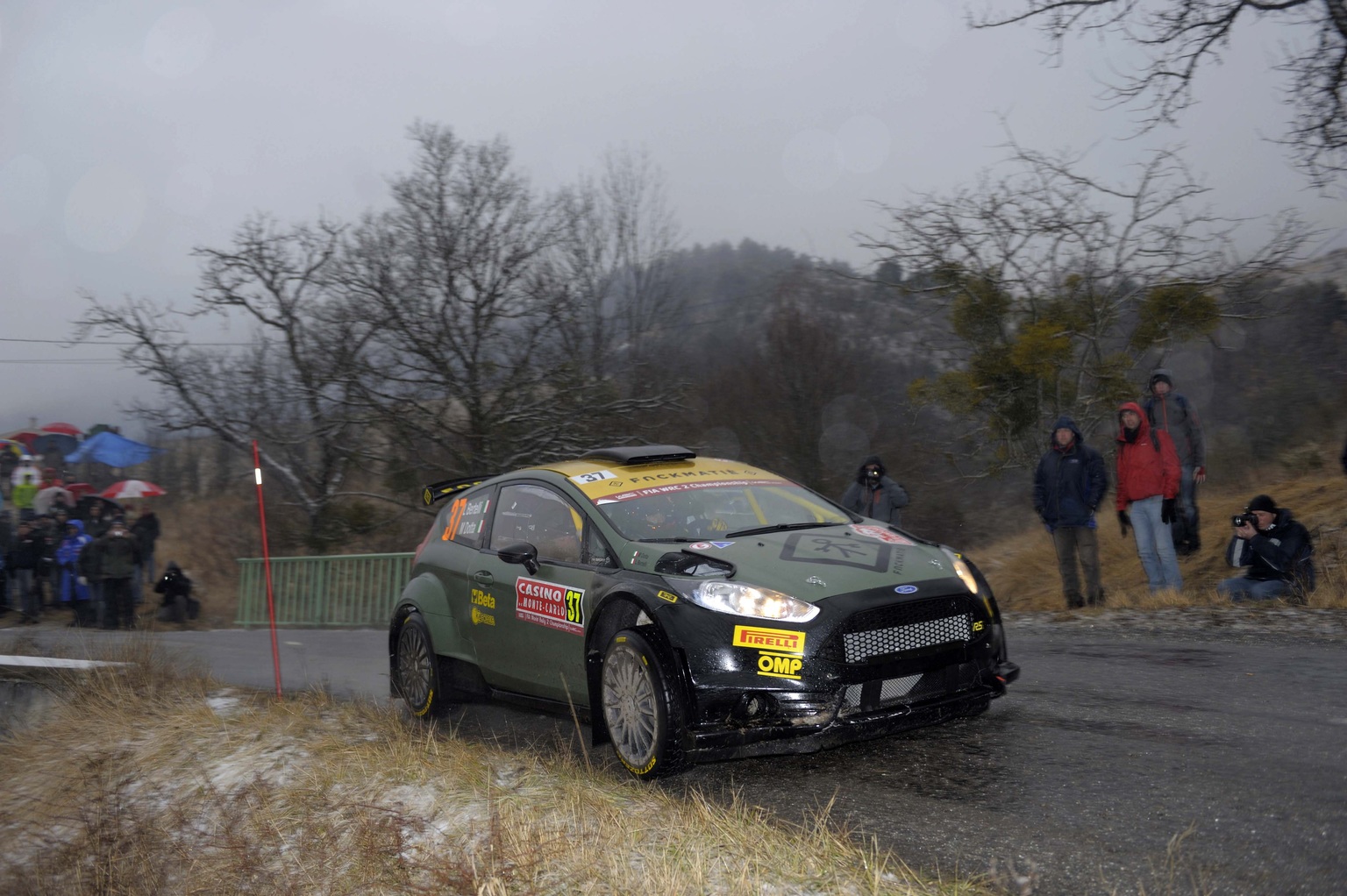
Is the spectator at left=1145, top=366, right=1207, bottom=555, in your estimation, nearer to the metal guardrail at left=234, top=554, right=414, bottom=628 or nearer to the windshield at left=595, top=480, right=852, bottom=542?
the windshield at left=595, top=480, right=852, bottom=542

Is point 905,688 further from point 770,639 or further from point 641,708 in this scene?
point 641,708

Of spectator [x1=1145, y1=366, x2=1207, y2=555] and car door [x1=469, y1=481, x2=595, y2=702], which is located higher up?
spectator [x1=1145, y1=366, x2=1207, y2=555]

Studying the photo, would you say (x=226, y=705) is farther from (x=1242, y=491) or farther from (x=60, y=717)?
(x=1242, y=491)

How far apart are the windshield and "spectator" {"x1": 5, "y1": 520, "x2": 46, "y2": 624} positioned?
60.2ft

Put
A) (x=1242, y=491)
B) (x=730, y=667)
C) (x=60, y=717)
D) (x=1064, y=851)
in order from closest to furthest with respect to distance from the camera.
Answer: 1. (x=1064, y=851)
2. (x=730, y=667)
3. (x=60, y=717)
4. (x=1242, y=491)

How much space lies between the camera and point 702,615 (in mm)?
5113

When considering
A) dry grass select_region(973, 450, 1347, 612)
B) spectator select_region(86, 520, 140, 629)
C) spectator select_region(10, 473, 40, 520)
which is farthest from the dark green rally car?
spectator select_region(10, 473, 40, 520)

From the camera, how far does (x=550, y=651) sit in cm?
603

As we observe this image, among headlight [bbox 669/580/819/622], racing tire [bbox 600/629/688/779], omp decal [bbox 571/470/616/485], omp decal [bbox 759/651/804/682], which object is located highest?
omp decal [bbox 571/470/616/485]

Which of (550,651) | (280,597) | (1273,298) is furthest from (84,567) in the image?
(1273,298)

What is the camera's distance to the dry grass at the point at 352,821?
157 inches

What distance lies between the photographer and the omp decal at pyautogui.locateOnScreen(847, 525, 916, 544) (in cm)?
600

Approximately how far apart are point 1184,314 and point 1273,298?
630cm

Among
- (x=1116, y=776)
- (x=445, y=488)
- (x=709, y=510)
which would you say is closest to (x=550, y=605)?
(x=709, y=510)
